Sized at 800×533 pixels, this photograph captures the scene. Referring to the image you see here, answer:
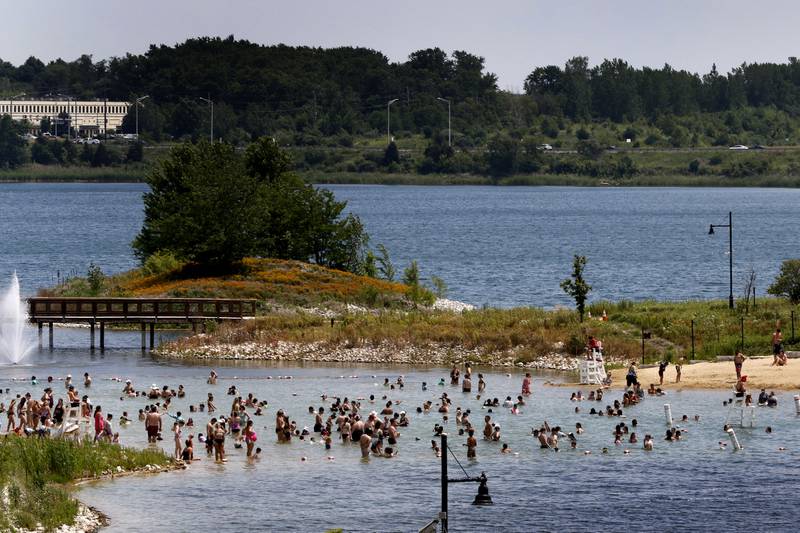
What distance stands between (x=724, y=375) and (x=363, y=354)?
20143mm

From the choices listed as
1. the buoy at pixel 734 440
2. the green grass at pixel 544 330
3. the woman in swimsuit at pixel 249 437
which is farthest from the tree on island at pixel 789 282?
the woman in swimsuit at pixel 249 437

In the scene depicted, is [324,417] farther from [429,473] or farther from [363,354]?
[363,354]

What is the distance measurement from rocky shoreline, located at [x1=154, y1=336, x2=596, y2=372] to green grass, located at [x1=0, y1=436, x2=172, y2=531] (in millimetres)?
26427

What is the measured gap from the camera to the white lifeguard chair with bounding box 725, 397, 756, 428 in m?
67.2

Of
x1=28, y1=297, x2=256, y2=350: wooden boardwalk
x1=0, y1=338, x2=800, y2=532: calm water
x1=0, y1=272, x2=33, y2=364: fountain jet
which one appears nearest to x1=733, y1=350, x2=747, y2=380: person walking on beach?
x1=0, y1=338, x2=800, y2=532: calm water

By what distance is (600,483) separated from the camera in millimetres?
57906

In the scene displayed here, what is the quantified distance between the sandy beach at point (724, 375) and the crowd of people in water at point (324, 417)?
2.60 ft

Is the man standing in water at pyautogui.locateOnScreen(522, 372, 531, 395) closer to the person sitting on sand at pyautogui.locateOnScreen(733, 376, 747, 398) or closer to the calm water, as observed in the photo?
the calm water

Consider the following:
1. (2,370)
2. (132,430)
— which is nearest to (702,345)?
(132,430)

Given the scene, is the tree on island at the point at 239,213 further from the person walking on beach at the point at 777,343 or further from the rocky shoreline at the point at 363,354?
the person walking on beach at the point at 777,343

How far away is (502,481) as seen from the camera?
190 feet

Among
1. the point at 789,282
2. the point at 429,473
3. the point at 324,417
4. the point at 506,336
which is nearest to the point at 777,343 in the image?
the point at 789,282

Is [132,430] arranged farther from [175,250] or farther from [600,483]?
[175,250]

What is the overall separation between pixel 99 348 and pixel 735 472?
43.7 meters
